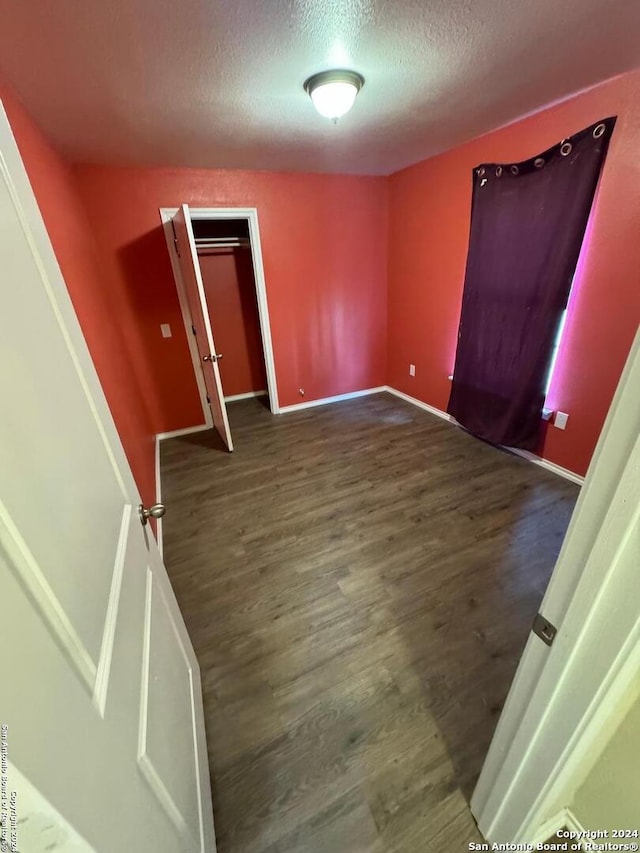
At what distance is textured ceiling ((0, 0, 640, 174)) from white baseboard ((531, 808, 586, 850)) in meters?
2.56

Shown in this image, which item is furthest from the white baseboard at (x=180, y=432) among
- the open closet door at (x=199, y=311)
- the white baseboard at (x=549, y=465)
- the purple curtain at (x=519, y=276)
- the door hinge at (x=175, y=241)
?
the white baseboard at (x=549, y=465)

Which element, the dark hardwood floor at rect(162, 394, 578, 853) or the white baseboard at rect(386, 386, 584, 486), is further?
the white baseboard at rect(386, 386, 584, 486)

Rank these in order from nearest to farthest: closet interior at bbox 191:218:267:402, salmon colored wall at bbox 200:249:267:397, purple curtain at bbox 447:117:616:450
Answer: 1. purple curtain at bbox 447:117:616:450
2. closet interior at bbox 191:218:267:402
3. salmon colored wall at bbox 200:249:267:397

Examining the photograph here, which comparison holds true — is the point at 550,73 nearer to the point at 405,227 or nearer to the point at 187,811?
the point at 405,227

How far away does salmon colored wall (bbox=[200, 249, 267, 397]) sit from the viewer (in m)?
3.96

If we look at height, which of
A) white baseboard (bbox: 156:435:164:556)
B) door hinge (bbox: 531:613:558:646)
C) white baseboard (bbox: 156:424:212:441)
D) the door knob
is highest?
the door knob

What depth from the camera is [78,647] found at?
0.48m

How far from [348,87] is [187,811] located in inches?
104

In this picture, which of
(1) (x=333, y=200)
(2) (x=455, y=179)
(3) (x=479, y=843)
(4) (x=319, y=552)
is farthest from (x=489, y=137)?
(3) (x=479, y=843)

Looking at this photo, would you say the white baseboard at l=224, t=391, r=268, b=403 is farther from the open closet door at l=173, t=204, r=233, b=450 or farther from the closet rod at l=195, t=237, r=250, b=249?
the closet rod at l=195, t=237, r=250, b=249

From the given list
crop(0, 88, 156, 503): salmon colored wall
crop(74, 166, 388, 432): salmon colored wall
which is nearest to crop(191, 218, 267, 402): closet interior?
crop(74, 166, 388, 432): salmon colored wall

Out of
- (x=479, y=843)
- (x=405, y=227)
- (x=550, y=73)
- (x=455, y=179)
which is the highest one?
(x=550, y=73)

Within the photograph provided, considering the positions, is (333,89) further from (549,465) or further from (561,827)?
(561,827)

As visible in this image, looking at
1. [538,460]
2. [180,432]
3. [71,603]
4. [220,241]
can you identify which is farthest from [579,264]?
[180,432]
